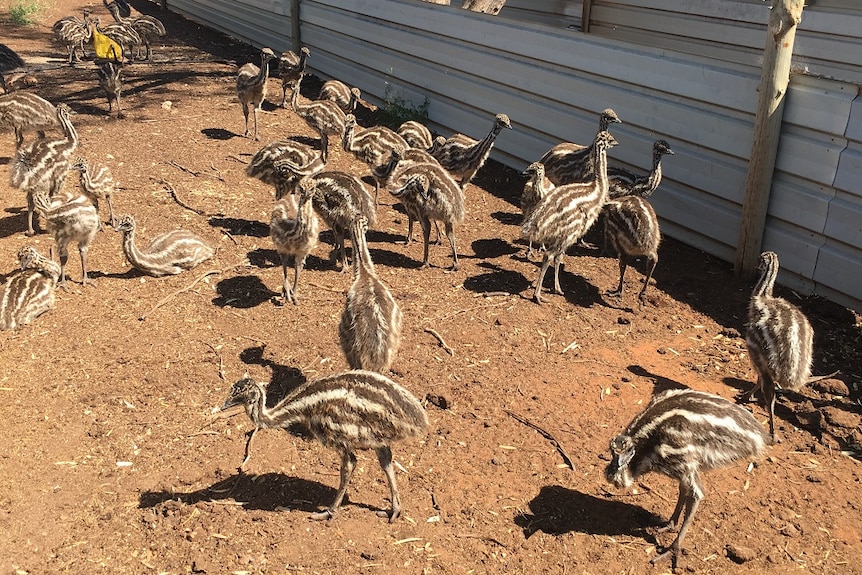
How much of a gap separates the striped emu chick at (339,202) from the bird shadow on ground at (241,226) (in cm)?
125

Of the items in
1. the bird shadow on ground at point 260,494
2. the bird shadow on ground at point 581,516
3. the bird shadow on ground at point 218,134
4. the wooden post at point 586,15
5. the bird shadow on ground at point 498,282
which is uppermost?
the wooden post at point 586,15

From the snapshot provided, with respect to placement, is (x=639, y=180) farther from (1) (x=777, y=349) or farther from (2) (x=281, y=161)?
(2) (x=281, y=161)

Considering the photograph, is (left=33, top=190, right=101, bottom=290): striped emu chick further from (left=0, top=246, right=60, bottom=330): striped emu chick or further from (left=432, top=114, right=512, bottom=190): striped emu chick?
(left=432, top=114, right=512, bottom=190): striped emu chick

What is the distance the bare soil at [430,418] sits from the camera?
19.1 feet

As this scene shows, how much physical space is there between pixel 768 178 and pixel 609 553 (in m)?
5.26

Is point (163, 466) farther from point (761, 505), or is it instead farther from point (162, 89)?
point (162, 89)

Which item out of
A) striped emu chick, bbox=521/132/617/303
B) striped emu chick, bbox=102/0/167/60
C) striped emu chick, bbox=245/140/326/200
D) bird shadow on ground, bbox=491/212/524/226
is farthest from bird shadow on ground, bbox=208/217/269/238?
striped emu chick, bbox=102/0/167/60

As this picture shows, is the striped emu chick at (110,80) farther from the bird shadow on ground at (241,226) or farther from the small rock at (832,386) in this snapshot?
the small rock at (832,386)

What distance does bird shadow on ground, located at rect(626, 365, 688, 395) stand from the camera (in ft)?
25.1

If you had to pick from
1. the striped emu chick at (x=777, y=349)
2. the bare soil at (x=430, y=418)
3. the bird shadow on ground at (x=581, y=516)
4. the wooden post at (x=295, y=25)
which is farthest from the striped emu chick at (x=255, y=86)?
the bird shadow on ground at (x=581, y=516)

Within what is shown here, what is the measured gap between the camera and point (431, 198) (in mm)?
9930

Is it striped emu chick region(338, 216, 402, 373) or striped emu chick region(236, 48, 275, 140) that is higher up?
striped emu chick region(236, 48, 275, 140)

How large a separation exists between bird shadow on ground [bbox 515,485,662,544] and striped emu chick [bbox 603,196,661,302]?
3559mm

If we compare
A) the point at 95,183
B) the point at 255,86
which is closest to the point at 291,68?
the point at 255,86
